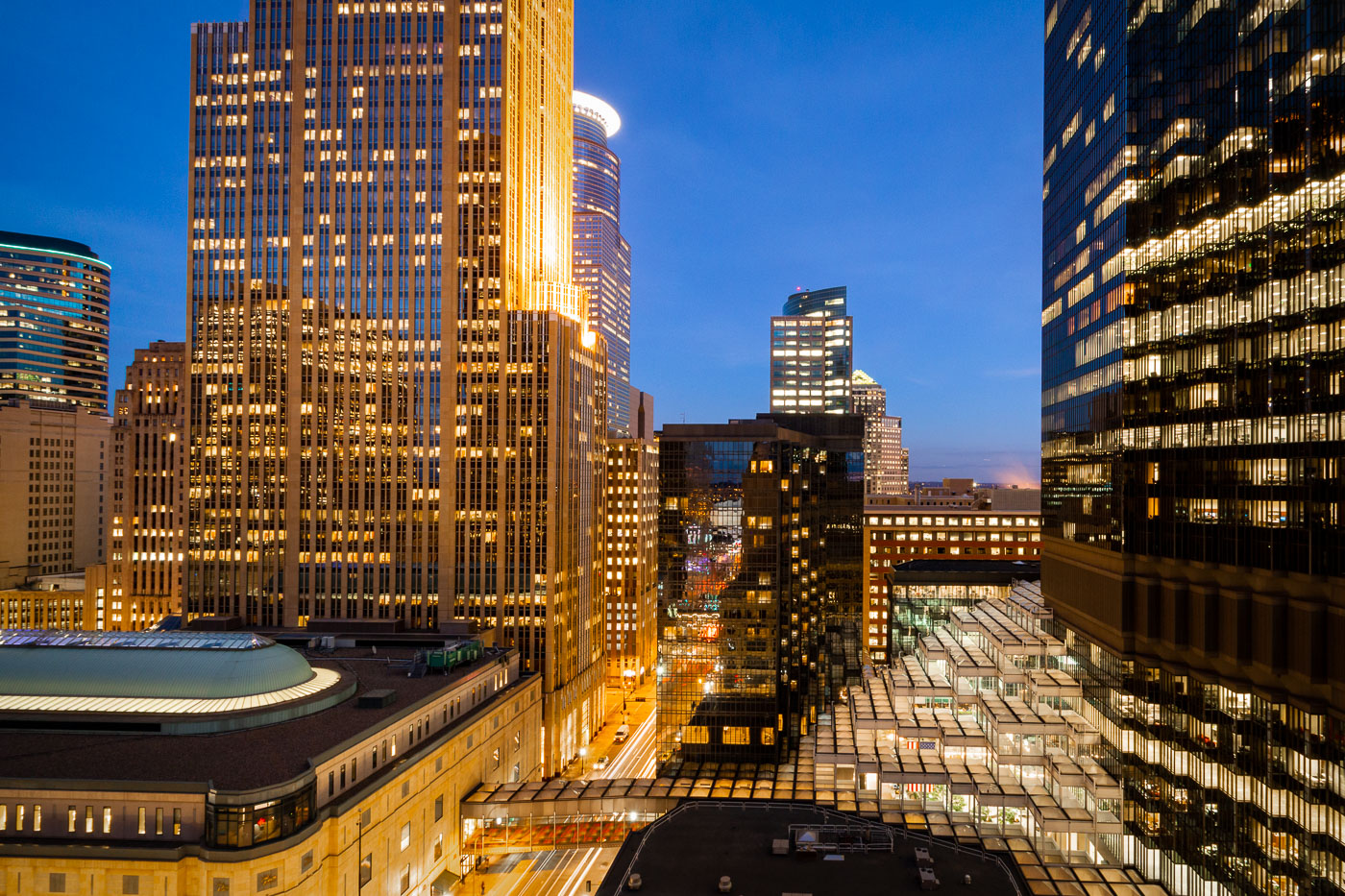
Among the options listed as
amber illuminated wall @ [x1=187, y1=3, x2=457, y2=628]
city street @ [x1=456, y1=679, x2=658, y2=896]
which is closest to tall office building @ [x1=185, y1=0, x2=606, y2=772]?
amber illuminated wall @ [x1=187, y1=3, x2=457, y2=628]

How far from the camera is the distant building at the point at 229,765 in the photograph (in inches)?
2093

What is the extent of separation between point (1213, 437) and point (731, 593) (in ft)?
182

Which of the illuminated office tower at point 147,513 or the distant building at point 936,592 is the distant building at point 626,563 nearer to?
the distant building at point 936,592

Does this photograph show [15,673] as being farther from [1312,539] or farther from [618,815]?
[1312,539]

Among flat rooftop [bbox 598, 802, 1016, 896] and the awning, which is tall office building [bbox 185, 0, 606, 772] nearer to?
the awning

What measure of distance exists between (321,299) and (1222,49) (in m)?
123

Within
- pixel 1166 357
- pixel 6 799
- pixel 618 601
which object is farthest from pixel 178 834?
pixel 618 601

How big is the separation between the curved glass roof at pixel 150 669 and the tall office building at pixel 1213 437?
80496mm

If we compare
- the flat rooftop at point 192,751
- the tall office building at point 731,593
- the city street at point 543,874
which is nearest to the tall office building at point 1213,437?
the tall office building at point 731,593

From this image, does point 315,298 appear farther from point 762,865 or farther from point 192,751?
point 762,865

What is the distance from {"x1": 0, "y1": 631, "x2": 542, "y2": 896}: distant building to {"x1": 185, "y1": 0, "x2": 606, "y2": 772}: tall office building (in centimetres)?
3825

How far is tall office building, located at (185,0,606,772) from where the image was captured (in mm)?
128250

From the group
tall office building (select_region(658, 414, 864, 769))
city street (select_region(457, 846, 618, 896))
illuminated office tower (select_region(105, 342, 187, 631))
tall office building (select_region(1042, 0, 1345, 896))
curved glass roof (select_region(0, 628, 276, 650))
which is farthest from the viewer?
illuminated office tower (select_region(105, 342, 187, 631))

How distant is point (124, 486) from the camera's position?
171 metres
